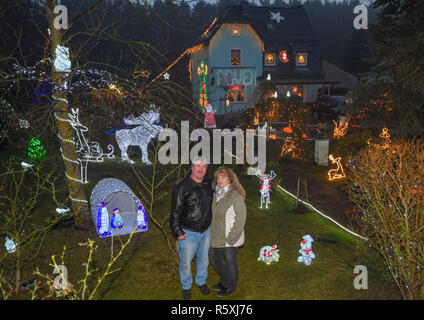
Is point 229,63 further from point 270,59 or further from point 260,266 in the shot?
point 260,266

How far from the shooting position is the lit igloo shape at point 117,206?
7.58 metres

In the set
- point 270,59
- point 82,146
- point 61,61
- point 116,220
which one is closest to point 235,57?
point 270,59

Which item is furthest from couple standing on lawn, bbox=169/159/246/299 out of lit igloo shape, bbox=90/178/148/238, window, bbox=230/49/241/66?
window, bbox=230/49/241/66

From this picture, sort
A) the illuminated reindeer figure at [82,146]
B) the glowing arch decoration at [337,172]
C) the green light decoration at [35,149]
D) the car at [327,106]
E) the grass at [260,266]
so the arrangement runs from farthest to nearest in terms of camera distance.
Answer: the car at [327,106] < the green light decoration at [35,149] < the glowing arch decoration at [337,172] < the illuminated reindeer figure at [82,146] < the grass at [260,266]

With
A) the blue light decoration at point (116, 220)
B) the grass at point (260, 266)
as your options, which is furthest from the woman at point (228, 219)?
the blue light decoration at point (116, 220)

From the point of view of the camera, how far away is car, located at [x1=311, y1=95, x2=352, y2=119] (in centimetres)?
2622

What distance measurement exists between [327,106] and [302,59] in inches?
341

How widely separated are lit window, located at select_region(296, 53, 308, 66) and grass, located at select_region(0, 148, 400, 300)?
27.4m

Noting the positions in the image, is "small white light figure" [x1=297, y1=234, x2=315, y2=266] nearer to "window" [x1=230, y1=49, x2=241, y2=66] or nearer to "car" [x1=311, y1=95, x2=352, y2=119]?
"car" [x1=311, y1=95, x2=352, y2=119]

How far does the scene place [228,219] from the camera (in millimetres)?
5195

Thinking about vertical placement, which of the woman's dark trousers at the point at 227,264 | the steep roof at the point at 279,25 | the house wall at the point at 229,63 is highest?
the steep roof at the point at 279,25

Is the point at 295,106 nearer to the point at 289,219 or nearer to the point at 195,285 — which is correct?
the point at 289,219

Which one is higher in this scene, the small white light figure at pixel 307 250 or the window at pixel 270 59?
the window at pixel 270 59

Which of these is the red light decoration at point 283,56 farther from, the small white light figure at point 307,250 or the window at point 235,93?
the small white light figure at point 307,250
